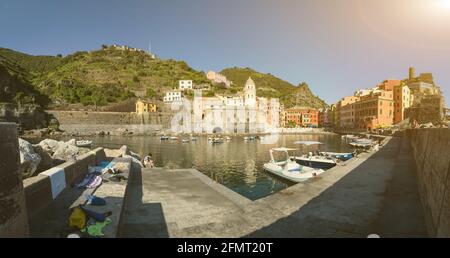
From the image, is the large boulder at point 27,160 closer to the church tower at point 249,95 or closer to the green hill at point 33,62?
the church tower at point 249,95

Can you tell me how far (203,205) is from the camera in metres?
11.3

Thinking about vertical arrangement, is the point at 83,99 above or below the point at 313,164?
above

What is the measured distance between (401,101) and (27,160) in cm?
10068

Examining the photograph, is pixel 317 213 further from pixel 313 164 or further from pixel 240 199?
pixel 313 164

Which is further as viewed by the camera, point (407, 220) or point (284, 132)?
point (284, 132)

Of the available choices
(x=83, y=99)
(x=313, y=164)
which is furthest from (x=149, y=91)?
(x=313, y=164)

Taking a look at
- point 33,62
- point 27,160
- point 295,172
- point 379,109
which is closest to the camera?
point 27,160

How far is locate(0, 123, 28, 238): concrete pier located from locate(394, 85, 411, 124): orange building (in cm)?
10185

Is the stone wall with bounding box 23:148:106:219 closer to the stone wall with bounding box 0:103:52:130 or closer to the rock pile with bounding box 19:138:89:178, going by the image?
the rock pile with bounding box 19:138:89:178

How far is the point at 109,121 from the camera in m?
121

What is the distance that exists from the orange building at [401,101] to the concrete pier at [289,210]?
86763 millimetres

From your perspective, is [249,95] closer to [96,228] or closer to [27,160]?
[27,160]

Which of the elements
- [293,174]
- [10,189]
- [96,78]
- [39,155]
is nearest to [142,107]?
[96,78]

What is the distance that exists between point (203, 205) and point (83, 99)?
144 metres
